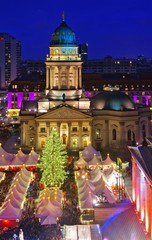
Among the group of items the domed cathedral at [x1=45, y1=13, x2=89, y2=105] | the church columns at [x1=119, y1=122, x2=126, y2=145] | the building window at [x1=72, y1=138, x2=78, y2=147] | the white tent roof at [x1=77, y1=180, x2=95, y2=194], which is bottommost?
the white tent roof at [x1=77, y1=180, x2=95, y2=194]

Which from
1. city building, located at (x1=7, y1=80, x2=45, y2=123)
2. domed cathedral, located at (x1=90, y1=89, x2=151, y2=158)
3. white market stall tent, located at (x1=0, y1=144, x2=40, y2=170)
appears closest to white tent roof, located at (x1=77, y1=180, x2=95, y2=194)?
white market stall tent, located at (x1=0, y1=144, x2=40, y2=170)

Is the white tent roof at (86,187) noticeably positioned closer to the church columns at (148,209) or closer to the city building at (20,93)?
the church columns at (148,209)

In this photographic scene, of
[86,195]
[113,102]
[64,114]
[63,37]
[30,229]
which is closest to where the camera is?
[30,229]

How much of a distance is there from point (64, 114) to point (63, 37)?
52.2ft

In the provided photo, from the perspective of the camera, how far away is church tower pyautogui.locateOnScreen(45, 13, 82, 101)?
83.6m

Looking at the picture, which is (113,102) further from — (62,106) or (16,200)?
(16,200)

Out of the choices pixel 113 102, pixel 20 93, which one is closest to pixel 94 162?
pixel 113 102

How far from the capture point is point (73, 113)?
258 feet

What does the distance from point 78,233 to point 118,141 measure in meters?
43.9

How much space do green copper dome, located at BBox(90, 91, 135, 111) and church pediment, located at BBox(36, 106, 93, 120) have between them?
4.97 meters

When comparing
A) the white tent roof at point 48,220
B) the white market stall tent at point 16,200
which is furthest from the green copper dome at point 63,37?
the white tent roof at point 48,220

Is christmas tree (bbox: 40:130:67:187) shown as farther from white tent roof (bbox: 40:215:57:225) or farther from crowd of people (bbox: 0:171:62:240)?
white tent roof (bbox: 40:215:57:225)

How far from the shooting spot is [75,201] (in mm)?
47188

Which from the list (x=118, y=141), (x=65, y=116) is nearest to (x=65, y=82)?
(x=65, y=116)
